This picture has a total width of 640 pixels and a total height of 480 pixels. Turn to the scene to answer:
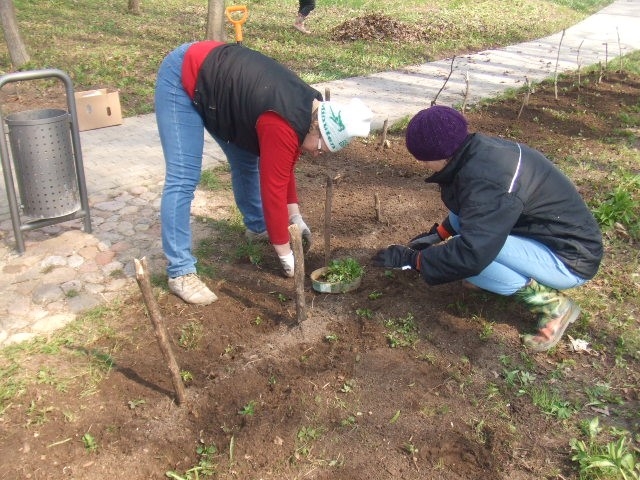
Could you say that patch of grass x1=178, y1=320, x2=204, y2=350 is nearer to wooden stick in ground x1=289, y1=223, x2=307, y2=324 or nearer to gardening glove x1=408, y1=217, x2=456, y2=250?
wooden stick in ground x1=289, y1=223, x2=307, y2=324

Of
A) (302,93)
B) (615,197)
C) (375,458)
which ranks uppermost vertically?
(302,93)

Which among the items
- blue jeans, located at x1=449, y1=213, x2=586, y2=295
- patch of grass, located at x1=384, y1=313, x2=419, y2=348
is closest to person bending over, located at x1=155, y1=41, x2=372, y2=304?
patch of grass, located at x1=384, y1=313, x2=419, y2=348

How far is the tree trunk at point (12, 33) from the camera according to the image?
284 inches

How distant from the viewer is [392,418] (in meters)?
2.63

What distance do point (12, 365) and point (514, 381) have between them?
2.43 meters

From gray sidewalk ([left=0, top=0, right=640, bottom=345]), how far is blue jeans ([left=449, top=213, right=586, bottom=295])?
2125 millimetres

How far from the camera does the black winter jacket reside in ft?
8.82

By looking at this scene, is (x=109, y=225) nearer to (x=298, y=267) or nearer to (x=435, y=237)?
(x=298, y=267)

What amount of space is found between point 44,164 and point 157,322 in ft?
6.16

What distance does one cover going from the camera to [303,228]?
3709 mm

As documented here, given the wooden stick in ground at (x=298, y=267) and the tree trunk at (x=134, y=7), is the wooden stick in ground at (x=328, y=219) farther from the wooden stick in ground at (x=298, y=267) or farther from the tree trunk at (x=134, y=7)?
the tree trunk at (x=134, y=7)

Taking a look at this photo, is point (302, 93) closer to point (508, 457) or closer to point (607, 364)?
point (508, 457)

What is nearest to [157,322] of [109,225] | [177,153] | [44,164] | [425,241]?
[177,153]

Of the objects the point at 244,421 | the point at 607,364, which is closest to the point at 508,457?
the point at 607,364
